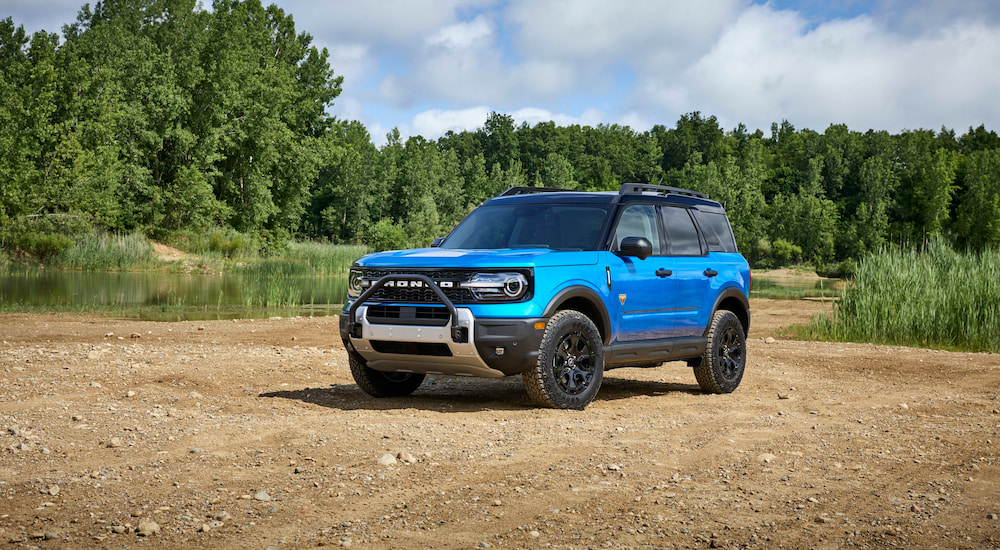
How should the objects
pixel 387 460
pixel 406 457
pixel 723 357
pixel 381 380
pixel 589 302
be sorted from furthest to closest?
pixel 723 357, pixel 381 380, pixel 589 302, pixel 406 457, pixel 387 460

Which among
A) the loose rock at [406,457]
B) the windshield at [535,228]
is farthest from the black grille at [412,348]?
the loose rock at [406,457]

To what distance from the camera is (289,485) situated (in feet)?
20.1

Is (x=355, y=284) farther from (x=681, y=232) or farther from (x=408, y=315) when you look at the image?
(x=681, y=232)

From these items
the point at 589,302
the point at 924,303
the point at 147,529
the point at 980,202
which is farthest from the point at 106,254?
the point at 980,202

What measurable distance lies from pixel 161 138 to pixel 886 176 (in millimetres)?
82532

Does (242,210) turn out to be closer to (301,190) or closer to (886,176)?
(301,190)

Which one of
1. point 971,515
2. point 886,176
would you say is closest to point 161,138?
point 971,515

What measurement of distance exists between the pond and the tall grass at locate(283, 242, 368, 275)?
6320mm

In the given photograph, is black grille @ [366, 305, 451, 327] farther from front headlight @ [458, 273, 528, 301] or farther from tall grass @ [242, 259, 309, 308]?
tall grass @ [242, 259, 309, 308]

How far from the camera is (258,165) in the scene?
221 ft

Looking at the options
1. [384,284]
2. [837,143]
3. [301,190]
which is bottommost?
[384,284]

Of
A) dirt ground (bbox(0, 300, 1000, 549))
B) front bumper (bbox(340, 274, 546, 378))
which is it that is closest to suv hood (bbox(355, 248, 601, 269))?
front bumper (bbox(340, 274, 546, 378))

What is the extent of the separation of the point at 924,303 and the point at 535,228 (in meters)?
11.6

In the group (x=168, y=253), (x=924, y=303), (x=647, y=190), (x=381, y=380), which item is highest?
(x=647, y=190)
